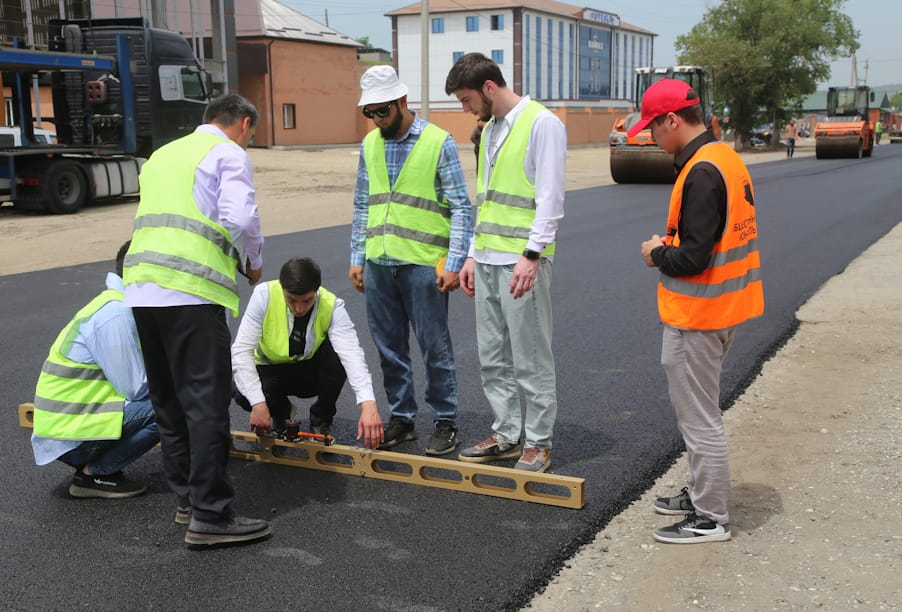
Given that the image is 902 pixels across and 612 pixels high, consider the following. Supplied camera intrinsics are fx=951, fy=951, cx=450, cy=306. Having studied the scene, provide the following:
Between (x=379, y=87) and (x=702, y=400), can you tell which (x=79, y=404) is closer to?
(x=379, y=87)

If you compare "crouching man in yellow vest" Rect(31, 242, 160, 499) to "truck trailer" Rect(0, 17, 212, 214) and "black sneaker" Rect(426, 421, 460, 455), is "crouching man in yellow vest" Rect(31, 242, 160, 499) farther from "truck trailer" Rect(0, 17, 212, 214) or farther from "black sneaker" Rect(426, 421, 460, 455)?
"truck trailer" Rect(0, 17, 212, 214)

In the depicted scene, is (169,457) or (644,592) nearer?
(644,592)

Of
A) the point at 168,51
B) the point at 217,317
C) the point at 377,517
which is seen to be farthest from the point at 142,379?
the point at 168,51

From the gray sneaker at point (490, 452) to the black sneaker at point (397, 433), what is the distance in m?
0.38

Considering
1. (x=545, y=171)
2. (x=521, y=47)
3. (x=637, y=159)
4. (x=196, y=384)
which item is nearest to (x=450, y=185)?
(x=545, y=171)

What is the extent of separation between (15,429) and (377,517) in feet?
7.87

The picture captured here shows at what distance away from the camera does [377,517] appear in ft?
13.3

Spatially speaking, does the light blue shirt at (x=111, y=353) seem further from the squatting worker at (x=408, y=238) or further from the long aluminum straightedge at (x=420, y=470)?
the squatting worker at (x=408, y=238)

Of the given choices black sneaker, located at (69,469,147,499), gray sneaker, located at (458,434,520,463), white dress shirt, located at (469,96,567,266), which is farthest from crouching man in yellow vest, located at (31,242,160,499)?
white dress shirt, located at (469,96,567,266)

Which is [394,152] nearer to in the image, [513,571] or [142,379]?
[142,379]

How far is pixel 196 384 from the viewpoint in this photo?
3.69 metres

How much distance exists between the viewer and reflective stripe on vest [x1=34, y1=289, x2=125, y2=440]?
4.15m

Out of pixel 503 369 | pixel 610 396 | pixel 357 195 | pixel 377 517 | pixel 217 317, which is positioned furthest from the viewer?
pixel 610 396

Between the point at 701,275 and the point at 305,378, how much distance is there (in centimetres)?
212
